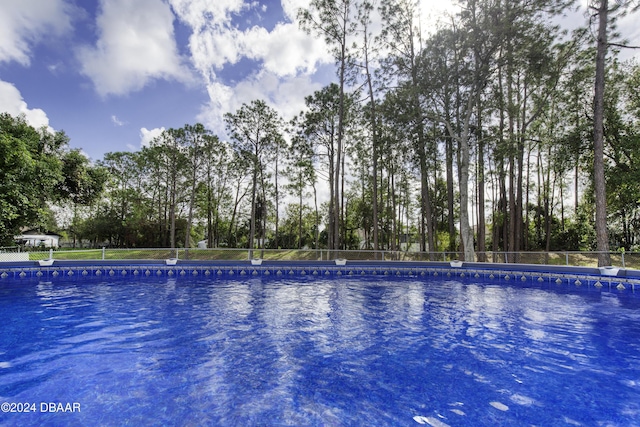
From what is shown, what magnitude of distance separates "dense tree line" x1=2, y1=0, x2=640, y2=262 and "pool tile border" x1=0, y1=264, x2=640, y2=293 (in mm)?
1839

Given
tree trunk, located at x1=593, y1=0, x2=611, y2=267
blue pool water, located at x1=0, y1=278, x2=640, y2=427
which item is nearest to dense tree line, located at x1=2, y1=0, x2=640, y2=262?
tree trunk, located at x1=593, y1=0, x2=611, y2=267

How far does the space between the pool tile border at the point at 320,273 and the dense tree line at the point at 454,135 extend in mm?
1839

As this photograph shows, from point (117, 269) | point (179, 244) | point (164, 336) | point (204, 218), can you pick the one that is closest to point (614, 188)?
point (164, 336)

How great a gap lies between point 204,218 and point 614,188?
33.1 meters

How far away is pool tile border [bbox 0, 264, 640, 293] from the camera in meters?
10.1

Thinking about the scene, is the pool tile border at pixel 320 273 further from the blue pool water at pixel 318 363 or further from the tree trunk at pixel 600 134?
the blue pool water at pixel 318 363

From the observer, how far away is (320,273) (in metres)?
13.3

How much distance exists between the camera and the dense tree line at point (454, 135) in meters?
13.9

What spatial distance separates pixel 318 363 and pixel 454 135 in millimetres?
14509

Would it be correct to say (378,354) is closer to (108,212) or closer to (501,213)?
(501,213)

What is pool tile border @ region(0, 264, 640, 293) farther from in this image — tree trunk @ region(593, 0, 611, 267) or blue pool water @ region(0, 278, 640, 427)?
blue pool water @ region(0, 278, 640, 427)

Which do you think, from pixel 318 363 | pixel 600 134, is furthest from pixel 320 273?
pixel 600 134

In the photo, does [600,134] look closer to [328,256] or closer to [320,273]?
[328,256]

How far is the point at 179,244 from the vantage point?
3075 centimetres
